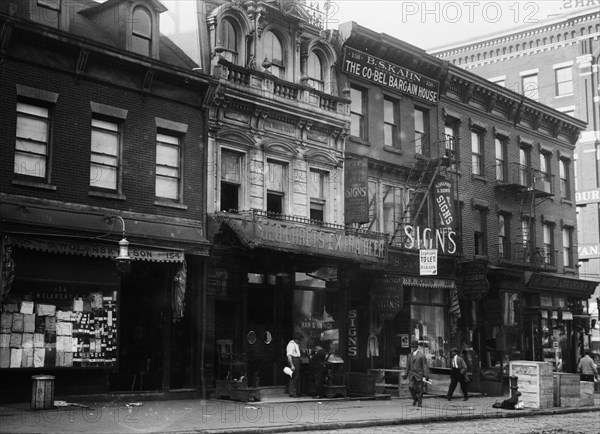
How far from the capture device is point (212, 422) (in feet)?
56.4

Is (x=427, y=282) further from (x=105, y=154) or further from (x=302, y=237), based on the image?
(x=105, y=154)

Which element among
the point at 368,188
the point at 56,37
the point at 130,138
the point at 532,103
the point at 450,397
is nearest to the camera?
the point at 56,37

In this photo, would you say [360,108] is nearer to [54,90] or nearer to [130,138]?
[130,138]

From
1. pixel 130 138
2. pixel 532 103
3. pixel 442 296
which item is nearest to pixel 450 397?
pixel 442 296

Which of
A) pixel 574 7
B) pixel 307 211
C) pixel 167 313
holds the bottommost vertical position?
pixel 167 313

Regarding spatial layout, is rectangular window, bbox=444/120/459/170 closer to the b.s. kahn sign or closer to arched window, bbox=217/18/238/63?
the b.s. kahn sign

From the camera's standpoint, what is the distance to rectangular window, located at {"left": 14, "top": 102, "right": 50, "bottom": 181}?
66.6 ft

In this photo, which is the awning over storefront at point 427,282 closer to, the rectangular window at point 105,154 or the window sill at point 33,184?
the rectangular window at point 105,154

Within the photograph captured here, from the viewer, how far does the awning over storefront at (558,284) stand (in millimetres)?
37750

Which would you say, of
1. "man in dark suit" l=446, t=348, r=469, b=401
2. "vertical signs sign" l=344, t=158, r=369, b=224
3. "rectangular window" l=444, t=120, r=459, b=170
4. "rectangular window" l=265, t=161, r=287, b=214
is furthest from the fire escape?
"rectangular window" l=265, t=161, r=287, b=214

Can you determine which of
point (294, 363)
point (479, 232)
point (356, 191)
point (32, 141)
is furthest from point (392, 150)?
point (32, 141)

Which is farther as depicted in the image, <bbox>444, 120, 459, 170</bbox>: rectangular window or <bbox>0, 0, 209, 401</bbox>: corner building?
<bbox>444, 120, 459, 170</bbox>: rectangular window

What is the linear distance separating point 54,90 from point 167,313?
6.83m

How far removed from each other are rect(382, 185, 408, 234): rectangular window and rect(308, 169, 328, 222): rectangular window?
3.54 m
